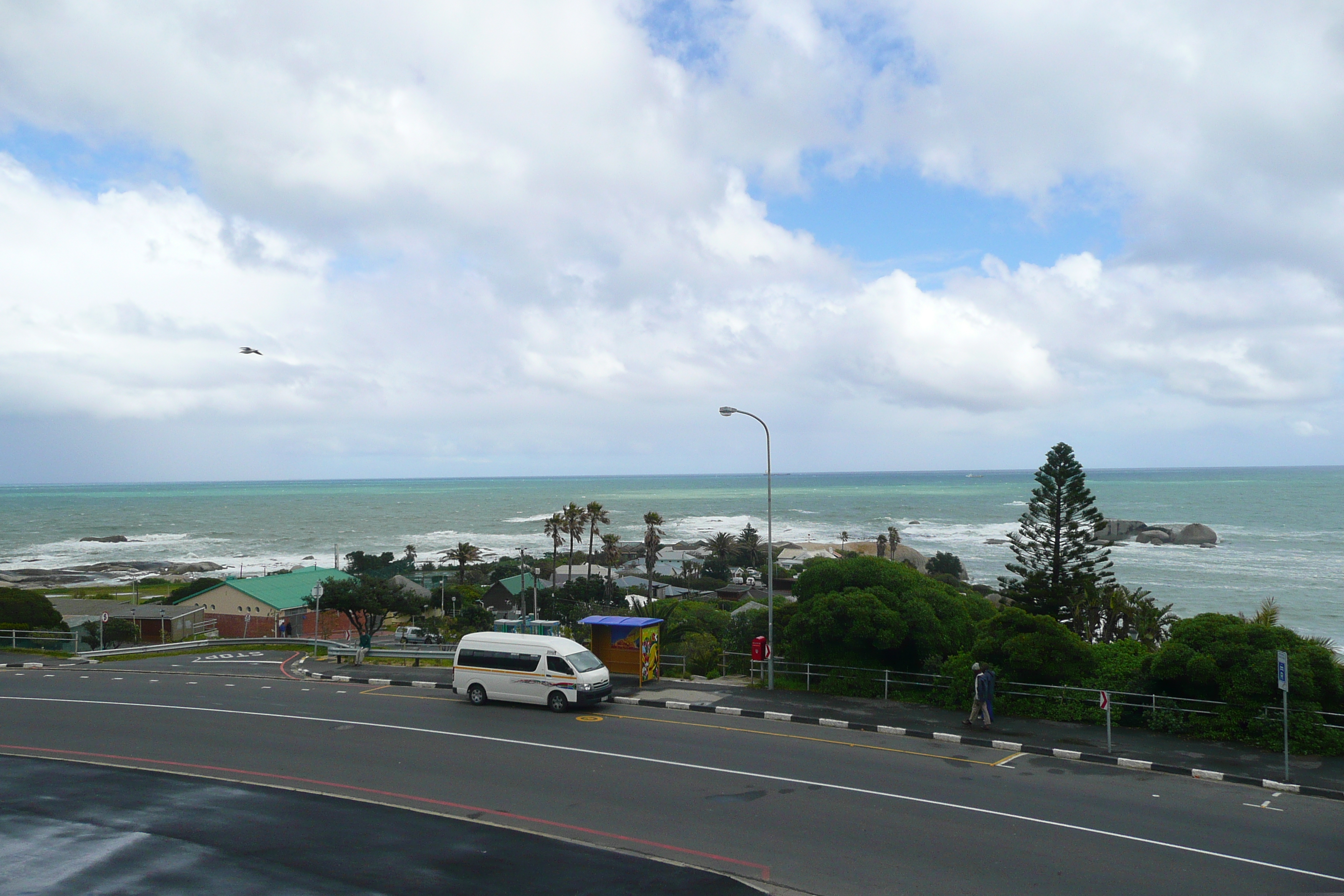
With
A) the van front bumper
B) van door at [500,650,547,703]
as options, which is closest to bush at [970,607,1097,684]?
the van front bumper

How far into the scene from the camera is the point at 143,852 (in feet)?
31.3

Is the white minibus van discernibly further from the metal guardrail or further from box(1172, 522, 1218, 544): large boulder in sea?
box(1172, 522, 1218, 544): large boulder in sea

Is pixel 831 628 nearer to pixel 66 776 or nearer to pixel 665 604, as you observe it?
pixel 66 776

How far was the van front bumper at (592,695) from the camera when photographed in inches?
712

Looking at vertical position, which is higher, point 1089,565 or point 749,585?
point 1089,565

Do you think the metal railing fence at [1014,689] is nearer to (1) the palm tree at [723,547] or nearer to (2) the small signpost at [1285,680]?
(2) the small signpost at [1285,680]

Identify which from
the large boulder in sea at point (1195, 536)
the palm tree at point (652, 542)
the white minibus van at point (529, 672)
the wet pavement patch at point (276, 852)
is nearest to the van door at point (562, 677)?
the white minibus van at point (529, 672)

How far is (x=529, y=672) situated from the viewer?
18.6 meters

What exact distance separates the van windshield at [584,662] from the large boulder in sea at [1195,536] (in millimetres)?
111445

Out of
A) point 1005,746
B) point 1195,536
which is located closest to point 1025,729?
point 1005,746

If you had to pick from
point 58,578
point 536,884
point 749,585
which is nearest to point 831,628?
point 536,884

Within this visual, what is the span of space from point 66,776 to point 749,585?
185 ft

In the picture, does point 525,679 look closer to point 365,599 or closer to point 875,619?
point 875,619

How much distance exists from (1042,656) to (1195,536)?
109 m
